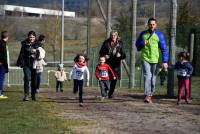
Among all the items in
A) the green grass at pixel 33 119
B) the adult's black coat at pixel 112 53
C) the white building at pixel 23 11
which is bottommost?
the green grass at pixel 33 119

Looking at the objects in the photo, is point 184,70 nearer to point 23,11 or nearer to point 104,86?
point 104,86

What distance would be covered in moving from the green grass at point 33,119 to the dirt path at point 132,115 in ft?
0.85

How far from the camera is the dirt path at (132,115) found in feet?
32.0

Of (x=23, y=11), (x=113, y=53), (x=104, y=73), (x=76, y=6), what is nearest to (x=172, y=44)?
(x=113, y=53)

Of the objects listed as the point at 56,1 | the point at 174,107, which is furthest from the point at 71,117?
the point at 56,1

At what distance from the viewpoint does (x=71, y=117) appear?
1122 centimetres

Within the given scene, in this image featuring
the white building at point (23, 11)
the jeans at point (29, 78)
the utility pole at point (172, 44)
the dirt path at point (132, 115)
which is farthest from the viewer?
the white building at point (23, 11)

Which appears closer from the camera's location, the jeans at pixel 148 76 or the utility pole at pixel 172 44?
the jeans at pixel 148 76

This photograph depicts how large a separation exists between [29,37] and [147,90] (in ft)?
10.1

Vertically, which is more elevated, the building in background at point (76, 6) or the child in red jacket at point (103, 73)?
the building in background at point (76, 6)

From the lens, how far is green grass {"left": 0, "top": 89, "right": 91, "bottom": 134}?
9.63m

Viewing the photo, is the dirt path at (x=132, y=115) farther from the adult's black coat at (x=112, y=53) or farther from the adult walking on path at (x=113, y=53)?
the adult's black coat at (x=112, y=53)

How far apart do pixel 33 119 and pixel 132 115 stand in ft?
6.20

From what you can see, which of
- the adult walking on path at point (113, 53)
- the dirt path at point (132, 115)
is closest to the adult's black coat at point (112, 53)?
the adult walking on path at point (113, 53)
